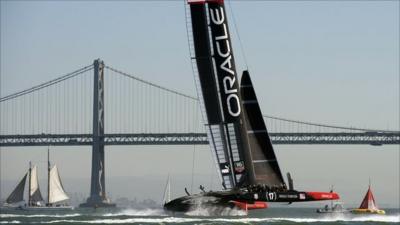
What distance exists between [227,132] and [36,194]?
3571 cm

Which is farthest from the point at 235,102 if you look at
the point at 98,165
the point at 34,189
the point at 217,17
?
the point at 98,165

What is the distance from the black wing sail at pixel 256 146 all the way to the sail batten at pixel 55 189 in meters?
34.8

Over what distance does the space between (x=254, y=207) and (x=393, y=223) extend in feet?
20.3

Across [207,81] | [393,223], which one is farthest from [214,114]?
[393,223]

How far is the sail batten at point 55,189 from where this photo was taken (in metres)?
62.5

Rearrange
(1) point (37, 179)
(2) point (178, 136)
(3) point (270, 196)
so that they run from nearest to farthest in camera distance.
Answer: (3) point (270, 196)
(1) point (37, 179)
(2) point (178, 136)

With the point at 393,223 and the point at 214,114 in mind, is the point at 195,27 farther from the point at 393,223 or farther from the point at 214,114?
the point at 393,223

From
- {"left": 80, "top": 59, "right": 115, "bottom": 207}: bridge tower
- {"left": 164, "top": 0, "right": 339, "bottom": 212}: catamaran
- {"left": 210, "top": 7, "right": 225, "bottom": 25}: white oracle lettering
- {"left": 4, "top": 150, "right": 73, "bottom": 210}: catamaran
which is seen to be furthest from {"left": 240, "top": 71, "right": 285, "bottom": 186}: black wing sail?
{"left": 80, "top": 59, "right": 115, "bottom": 207}: bridge tower

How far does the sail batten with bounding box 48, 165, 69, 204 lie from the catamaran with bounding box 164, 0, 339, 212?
34703mm

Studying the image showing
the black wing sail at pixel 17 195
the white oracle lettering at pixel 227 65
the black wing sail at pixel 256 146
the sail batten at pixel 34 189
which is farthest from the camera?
the sail batten at pixel 34 189

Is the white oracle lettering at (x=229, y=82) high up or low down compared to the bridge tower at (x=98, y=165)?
down

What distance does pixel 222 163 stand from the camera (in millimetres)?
28125

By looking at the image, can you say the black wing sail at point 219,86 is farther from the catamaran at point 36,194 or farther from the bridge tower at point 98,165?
the bridge tower at point 98,165

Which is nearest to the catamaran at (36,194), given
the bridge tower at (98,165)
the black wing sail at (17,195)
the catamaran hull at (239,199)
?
the black wing sail at (17,195)
